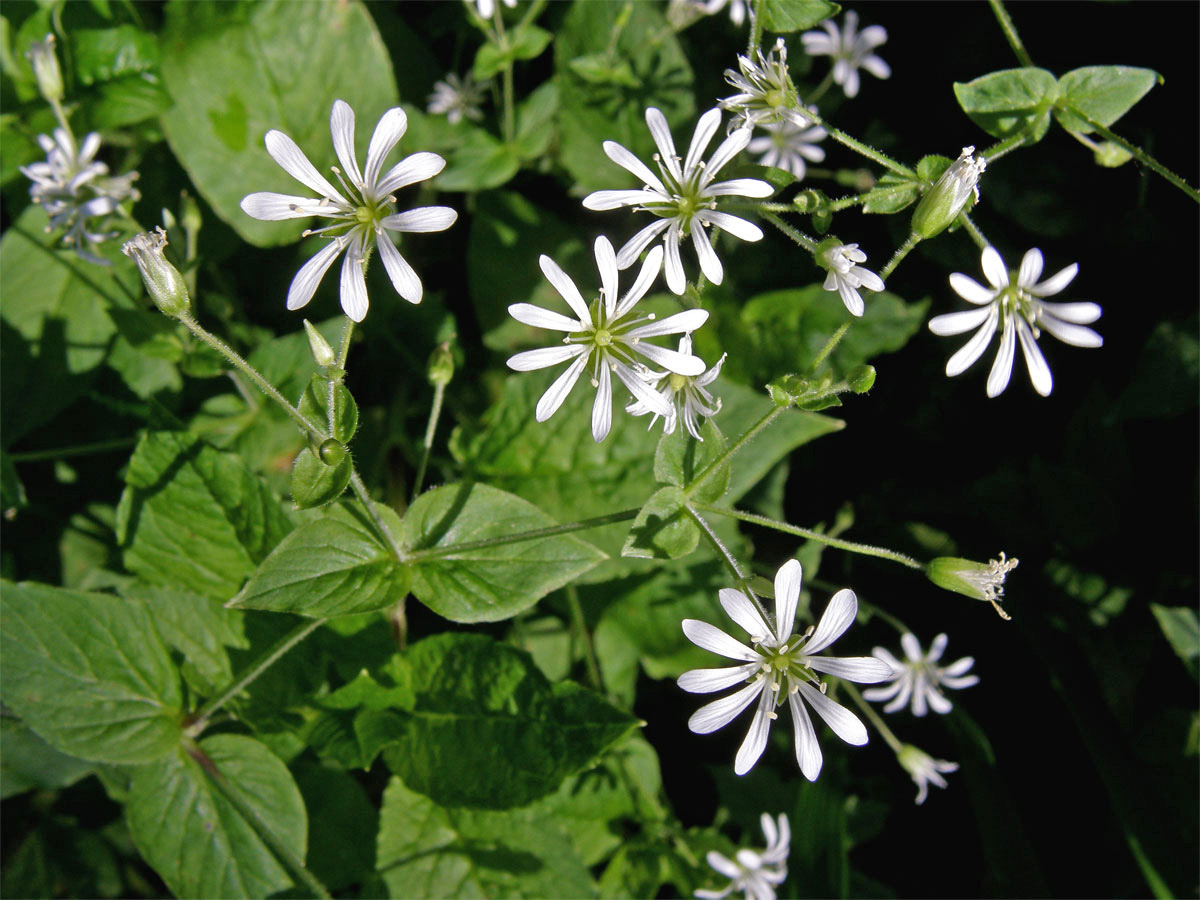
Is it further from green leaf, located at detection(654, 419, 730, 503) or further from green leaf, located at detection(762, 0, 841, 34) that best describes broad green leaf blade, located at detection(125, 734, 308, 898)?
green leaf, located at detection(762, 0, 841, 34)

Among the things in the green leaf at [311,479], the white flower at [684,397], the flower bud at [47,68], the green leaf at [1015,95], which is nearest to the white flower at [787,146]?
the green leaf at [1015,95]

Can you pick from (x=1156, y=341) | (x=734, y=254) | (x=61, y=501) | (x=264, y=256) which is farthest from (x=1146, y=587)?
(x=61, y=501)

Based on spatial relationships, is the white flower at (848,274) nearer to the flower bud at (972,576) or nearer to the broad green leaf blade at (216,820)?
the flower bud at (972,576)

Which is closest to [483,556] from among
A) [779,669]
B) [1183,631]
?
[779,669]

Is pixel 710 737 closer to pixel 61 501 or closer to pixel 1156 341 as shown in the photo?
pixel 1156 341

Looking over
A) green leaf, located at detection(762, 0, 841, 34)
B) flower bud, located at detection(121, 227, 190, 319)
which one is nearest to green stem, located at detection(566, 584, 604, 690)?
flower bud, located at detection(121, 227, 190, 319)

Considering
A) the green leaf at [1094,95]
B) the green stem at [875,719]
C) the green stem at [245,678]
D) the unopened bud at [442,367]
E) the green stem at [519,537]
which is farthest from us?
the green stem at [875,719]
